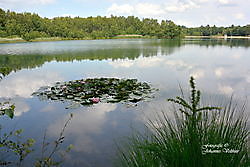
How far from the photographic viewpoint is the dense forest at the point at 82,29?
48.5 metres

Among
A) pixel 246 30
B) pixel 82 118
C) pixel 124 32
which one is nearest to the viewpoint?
pixel 82 118

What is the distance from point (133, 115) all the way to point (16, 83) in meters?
5.19

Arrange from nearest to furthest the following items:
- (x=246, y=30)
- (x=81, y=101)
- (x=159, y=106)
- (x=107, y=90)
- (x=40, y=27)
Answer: (x=159, y=106) → (x=81, y=101) → (x=107, y=90) → (x=40, y=27) → (x=246, y=30)

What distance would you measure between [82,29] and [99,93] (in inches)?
2757

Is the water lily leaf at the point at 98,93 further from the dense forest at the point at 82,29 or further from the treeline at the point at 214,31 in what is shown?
the treeline at the point at 214,31

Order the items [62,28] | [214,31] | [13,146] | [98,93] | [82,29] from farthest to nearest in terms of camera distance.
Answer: [214,31] < [82,29] < [62,28] < [98,93] < [13,146]

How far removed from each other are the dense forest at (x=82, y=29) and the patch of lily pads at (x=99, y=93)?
44.5 meters

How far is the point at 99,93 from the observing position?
215 inches

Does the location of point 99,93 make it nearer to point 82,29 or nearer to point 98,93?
point 98,93

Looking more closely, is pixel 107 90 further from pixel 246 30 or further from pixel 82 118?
pixel 246 30

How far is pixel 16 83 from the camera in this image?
24.4ft

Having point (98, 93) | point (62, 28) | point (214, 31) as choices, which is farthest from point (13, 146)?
point (214, 31)

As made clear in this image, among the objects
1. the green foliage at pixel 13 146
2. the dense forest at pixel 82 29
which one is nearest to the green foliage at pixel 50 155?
the green foliage at pixel 13 146

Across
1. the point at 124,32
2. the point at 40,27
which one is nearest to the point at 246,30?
the point at 124,32
